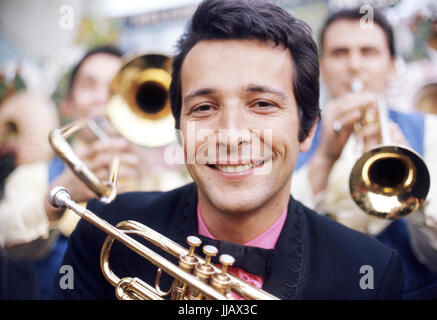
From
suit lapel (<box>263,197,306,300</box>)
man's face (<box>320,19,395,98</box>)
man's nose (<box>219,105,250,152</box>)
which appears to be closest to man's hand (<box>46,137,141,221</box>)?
man's nose (<box>219,105,250,152</box>)

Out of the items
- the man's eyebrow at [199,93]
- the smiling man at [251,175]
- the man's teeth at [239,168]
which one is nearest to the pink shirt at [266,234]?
the smiling man at [251,175]

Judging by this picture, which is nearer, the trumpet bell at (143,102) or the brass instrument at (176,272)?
the brass instrument at (176,272)

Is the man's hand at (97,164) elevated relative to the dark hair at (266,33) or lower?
lower

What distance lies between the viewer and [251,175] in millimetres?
1552

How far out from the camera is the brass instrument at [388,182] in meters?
1.98

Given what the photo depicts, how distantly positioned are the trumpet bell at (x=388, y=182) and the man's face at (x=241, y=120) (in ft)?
2.15

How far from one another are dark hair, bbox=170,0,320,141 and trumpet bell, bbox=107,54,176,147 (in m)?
0.67

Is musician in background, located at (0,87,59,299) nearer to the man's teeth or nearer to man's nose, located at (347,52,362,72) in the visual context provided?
the man's teeth

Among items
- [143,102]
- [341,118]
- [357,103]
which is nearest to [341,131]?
[341,118]

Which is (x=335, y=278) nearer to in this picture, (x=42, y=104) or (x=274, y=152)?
(x=274, y=152)

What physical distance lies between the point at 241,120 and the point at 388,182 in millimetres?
1134

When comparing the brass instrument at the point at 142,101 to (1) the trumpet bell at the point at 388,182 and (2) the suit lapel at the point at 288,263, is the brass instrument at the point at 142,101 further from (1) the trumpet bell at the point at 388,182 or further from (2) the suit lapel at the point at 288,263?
(1) the trumpet bell at the point at 388,182

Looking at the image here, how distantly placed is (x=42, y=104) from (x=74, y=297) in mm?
3424

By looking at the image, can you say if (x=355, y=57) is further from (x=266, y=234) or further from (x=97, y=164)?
(x=97, y=164)
